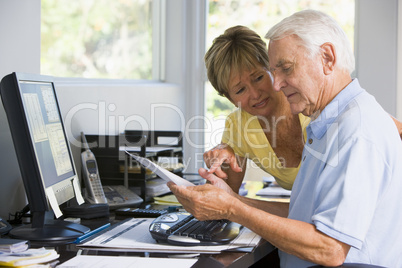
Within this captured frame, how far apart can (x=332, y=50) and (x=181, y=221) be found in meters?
0.75

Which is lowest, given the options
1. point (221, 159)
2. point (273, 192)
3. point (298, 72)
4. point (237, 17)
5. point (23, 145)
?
point (273, 192)

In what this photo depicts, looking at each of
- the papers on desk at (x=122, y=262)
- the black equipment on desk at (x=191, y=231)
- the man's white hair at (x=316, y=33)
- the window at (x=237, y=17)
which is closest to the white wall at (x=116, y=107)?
the window at (x=237, y=17)

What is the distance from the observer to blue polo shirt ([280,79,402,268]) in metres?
1.30

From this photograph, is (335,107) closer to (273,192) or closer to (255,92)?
(255,92)

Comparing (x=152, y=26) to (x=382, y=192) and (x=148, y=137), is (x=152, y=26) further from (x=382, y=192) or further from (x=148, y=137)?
(x=382, y=192)

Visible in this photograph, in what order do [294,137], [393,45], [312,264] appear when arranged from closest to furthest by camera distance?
[312,264], [294,137], [393,45]

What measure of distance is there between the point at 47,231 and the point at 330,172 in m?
0.91

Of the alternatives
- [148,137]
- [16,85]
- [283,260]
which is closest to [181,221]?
[283,260]

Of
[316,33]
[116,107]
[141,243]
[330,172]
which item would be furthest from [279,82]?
[116,107]

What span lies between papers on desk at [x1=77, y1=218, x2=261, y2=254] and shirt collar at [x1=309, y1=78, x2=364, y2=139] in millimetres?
404

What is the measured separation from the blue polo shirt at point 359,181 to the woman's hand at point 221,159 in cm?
67

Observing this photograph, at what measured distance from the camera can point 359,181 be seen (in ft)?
4.26

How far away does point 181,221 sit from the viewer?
1749 mm

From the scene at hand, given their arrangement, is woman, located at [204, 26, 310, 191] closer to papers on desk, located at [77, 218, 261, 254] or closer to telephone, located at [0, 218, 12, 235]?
papers on desk, located at [77, 218, 261, 254]
